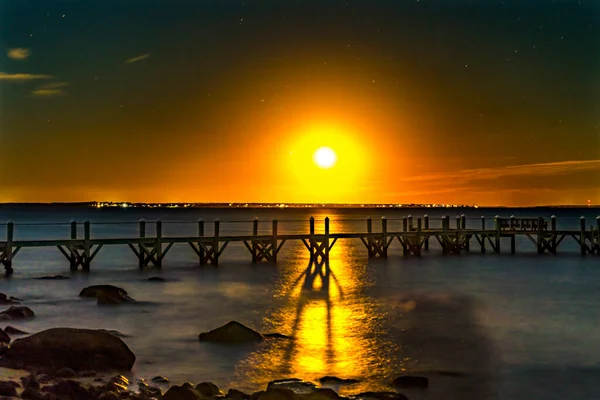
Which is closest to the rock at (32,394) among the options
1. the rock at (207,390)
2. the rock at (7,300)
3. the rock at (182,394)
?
the rock at (182,394)

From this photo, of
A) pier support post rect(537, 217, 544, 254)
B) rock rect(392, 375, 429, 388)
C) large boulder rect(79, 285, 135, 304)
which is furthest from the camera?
pier support post rect(537, 217, 544, 254)

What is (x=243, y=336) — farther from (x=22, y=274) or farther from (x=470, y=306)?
(x=22, y=274)

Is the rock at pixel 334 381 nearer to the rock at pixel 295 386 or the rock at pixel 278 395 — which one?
the rock at pixel 295 386

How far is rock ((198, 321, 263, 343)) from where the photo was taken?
2002 cm

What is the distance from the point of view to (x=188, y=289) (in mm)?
34125

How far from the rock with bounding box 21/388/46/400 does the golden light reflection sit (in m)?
5.04

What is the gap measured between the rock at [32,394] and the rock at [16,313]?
37.7 ft

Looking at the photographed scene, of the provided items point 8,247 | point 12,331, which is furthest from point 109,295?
point 8,247

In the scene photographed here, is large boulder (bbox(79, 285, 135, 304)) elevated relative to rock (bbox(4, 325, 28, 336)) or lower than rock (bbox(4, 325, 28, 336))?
elevated

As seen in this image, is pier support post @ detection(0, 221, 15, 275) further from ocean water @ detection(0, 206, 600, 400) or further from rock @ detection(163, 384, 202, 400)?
rock @ detection(163, 384, 202, 400)

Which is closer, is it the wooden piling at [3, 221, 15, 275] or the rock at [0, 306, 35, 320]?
the rock at [0, 306, 35, 320]

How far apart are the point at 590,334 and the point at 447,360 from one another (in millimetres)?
7257

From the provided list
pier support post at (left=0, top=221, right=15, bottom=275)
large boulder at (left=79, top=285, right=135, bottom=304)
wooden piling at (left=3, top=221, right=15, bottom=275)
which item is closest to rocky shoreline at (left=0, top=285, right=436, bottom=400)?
large boulder at (left=79, top=285, right=135, bottom=304)

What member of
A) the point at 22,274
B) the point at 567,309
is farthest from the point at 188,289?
the point at 567,309
